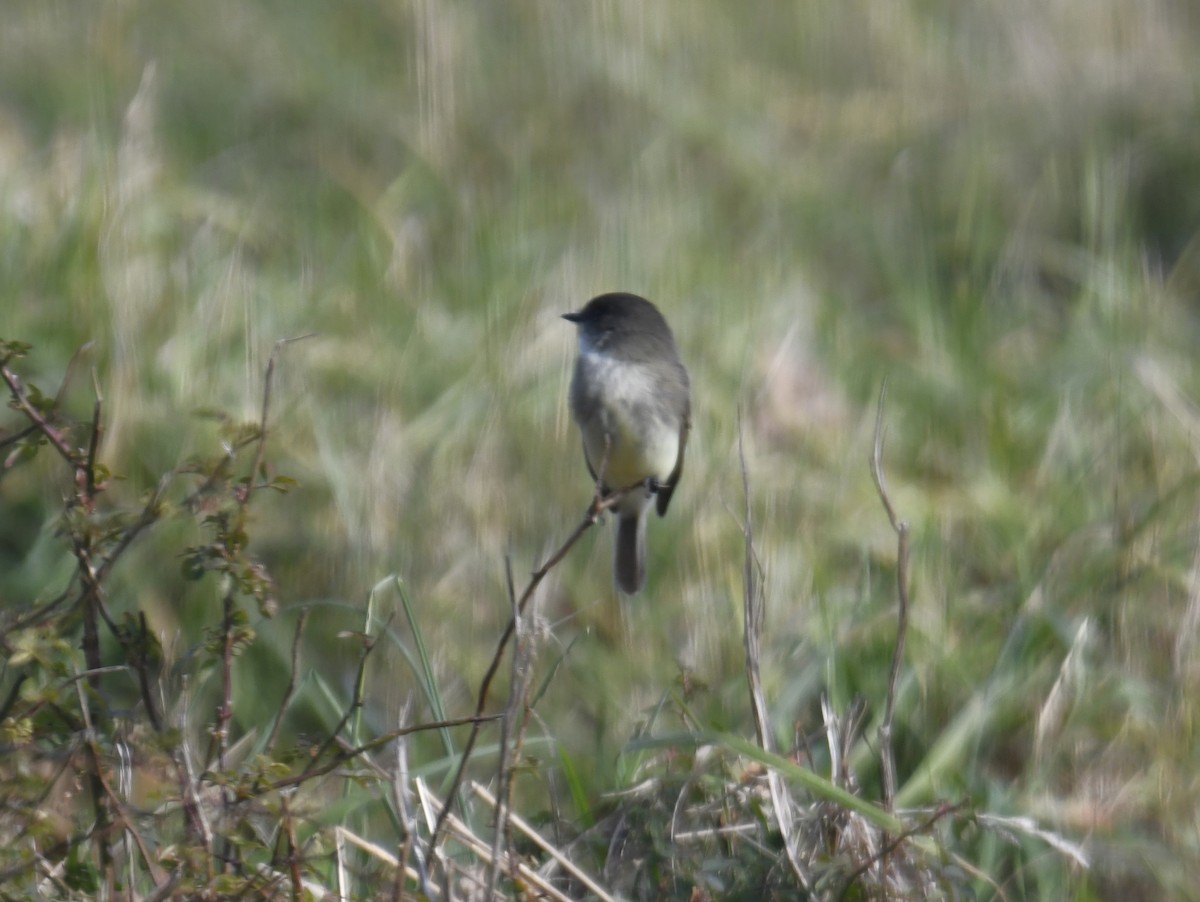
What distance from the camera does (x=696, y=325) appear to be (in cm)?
552

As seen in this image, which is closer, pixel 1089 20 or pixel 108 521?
pixel 108 521

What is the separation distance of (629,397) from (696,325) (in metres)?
1.16

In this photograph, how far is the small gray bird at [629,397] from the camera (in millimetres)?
4422

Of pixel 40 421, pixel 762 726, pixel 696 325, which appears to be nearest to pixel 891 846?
pixel 762 726

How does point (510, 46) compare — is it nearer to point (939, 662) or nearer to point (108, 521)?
point (939, 662)

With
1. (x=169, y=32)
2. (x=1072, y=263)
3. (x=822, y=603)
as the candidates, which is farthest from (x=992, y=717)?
(x=169, y=32)

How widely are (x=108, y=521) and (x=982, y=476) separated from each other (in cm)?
296

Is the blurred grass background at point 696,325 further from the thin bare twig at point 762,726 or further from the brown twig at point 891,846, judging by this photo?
the brown twig at point 891,846

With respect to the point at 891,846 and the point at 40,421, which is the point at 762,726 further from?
the point at 40,421

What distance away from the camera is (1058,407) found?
5.04 metres

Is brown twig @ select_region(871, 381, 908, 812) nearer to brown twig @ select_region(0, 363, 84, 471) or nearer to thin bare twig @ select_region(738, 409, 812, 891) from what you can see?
thin bare twig @ select_region(738, 409, 812, 891)

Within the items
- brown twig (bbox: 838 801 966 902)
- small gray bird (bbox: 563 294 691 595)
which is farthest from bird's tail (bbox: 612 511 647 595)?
brown twig (bbox: 838 801 966 902)

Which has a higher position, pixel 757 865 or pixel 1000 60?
pixel 1000 60

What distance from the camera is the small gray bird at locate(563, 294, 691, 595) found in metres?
→ 4.42
